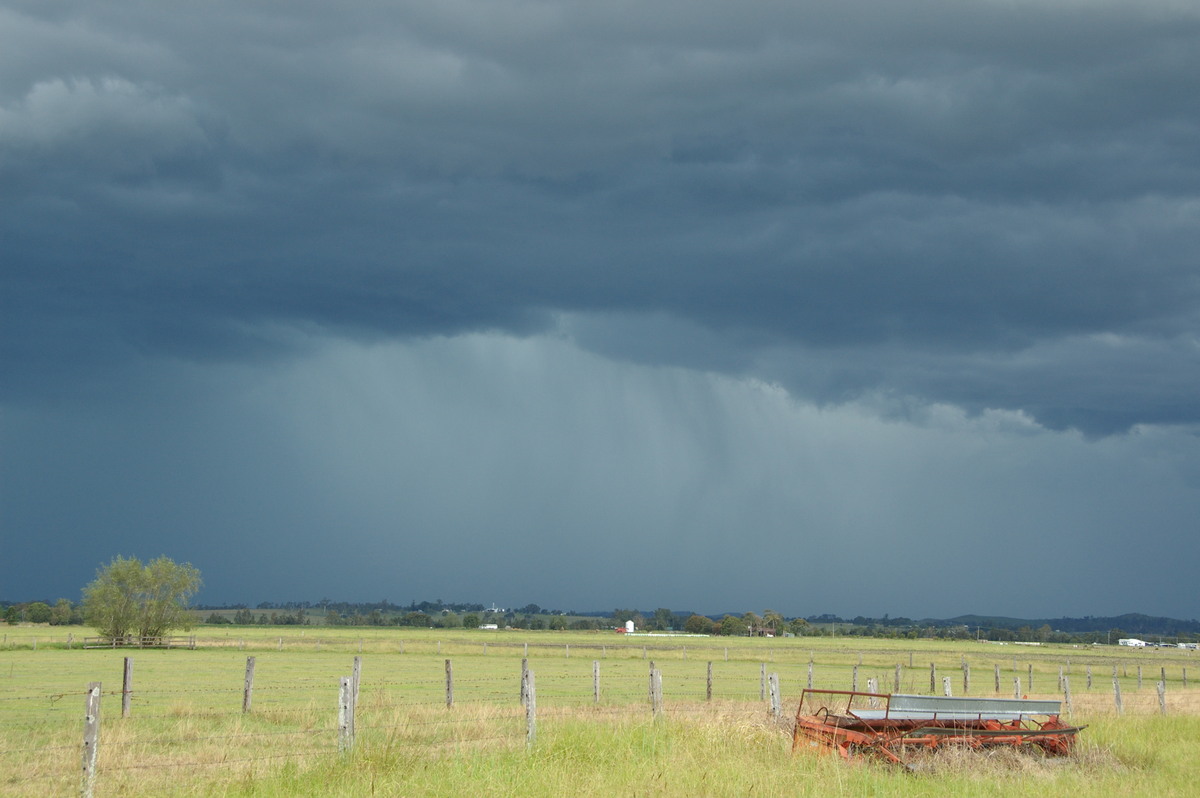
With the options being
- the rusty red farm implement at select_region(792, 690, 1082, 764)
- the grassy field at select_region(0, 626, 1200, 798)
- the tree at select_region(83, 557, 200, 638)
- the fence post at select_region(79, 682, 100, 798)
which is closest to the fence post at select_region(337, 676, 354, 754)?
the grassy field at select_region(0, 626, 1200, 798)

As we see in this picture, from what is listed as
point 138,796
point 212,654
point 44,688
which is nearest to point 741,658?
point 212,654

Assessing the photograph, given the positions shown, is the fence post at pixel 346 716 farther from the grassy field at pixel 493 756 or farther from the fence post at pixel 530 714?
the fence post at pixel 530 714

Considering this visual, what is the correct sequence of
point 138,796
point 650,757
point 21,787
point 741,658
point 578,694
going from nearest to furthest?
point 138,796
point 21,787
point 650,757
point 578,694
point 741,658

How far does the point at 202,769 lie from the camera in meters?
15.2

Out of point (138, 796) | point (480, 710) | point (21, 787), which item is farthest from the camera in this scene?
point (480, 710)

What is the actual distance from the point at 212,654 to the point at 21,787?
6871 cm

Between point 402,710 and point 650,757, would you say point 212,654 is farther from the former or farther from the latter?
point 650,757

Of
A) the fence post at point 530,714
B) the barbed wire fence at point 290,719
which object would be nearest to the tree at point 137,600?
the barbed wire fence at point 290,719

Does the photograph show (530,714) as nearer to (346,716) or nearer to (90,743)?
(346,716)

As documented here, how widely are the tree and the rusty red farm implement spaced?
8643 cm

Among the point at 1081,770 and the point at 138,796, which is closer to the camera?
the point at 138,796

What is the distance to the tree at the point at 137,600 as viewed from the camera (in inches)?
3590

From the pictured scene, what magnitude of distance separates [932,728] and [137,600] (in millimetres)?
89100

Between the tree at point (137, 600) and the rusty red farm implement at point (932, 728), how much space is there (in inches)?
3403
